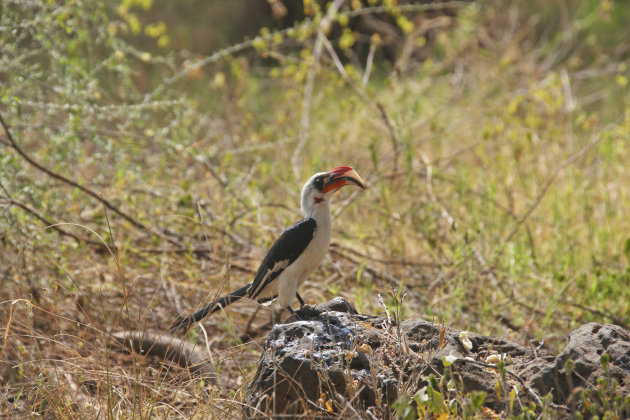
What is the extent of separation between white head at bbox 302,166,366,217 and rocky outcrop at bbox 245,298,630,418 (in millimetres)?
650

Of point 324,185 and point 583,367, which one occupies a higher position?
point 324,185

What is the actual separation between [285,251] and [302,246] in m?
0.07

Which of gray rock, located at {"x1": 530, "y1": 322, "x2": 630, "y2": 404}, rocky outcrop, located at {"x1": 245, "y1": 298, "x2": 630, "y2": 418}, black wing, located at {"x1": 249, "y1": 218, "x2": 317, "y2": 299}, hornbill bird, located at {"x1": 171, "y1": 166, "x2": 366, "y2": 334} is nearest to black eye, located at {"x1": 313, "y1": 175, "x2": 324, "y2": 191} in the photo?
hornbill bird, located at {"x1": 171, "y1": 166, "x2": 366, "y2": 334}

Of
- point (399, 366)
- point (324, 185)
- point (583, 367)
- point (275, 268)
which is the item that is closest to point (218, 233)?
point (275, 268)

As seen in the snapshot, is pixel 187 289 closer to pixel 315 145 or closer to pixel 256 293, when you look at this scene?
pixel 256 293

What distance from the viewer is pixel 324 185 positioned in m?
2.87

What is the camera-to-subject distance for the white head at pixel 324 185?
2.86m

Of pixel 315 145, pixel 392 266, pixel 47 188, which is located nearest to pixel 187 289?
pixel 47 188

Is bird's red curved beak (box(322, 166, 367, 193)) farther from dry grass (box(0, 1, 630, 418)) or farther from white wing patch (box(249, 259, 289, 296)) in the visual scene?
dry grass (box(0, 1, 630, 418))

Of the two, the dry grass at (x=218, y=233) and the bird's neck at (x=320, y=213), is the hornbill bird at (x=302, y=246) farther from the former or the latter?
the dry grass at (x=218, y=233)

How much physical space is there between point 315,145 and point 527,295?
2656 millimetres

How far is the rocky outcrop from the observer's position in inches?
78.5

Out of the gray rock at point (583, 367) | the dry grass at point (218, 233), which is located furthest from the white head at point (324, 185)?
the gray rock at point (583, 367)

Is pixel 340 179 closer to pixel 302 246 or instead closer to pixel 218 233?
pixel 302 246
